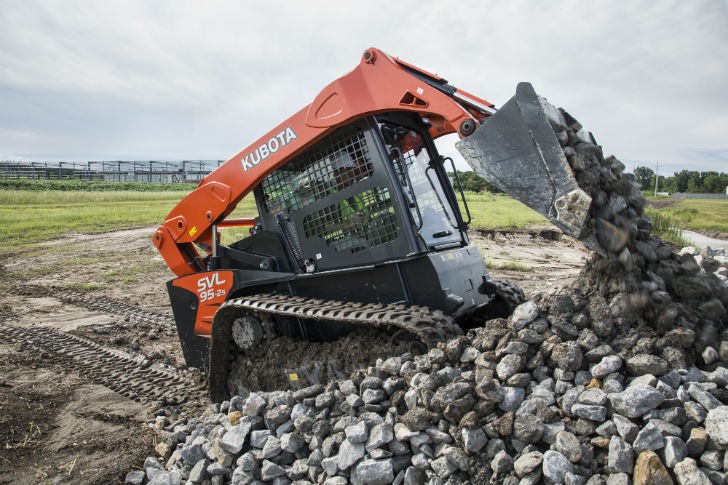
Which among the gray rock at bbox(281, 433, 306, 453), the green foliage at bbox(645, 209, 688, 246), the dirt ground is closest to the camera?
the gray rock at bbox(281, 433, 306, 453)

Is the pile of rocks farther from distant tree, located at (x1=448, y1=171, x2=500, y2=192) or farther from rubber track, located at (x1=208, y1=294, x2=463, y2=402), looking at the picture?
distant tree, located at (x1=448, y1=171, x2=500, y2=192)

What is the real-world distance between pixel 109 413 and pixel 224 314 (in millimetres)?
1388

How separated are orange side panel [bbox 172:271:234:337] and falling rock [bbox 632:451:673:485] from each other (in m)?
3.75

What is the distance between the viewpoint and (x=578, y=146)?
12.4ft

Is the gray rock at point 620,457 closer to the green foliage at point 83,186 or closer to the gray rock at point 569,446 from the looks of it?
the gray rock at point 569,446

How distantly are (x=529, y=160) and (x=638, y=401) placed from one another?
62.8 inches

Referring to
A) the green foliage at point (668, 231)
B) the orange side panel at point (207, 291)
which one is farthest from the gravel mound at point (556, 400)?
the green foliage at point (668, 231)

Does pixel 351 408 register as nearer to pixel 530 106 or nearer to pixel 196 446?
pixel 196 446

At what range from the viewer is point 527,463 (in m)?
2.77

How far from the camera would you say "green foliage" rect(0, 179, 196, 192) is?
36344 mm

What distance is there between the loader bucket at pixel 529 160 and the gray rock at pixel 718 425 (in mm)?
1173

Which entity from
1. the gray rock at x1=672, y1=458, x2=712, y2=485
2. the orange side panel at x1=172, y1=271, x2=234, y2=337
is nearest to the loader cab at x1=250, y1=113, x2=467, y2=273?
the orange side panel at x1=172, y1=271, x2=234, y2=337

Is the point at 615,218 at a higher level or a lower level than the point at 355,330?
higher

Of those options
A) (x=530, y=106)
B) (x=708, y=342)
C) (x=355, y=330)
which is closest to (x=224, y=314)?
(x=355, y=330)
